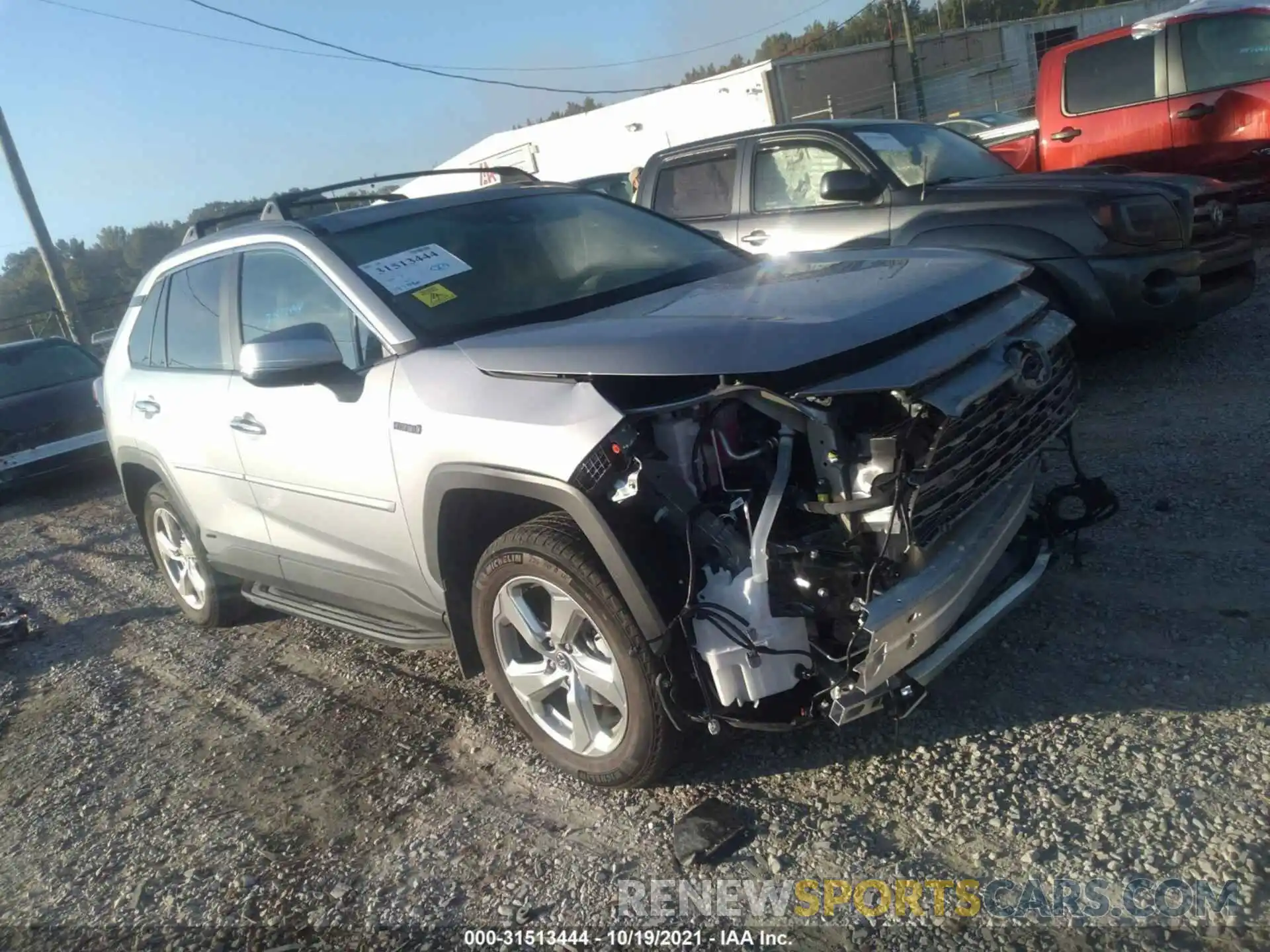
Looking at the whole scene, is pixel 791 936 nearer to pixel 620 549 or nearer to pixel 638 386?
pixel 620 549

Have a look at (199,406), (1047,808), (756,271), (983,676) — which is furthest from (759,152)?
(1047,808)

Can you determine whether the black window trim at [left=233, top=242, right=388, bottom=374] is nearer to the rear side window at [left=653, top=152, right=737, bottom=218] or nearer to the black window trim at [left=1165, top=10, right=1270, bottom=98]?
the rear side window at [left=653, top=152, right=737, bottom=218]

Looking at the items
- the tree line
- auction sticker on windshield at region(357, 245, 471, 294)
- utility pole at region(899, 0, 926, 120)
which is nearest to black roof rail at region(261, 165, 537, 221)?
auction sticker on windshield at region(357, 245, 471, 294)

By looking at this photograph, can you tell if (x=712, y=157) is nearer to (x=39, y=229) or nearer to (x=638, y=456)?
(x=638, y=456)

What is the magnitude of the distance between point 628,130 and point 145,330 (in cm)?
2851

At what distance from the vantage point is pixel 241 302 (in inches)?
171

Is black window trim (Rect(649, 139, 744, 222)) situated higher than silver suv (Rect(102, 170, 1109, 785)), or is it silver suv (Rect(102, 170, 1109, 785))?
black window trim (Rect(649, 139, 744, 222))

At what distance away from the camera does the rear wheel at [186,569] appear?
5.14m

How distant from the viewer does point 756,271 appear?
3859mm

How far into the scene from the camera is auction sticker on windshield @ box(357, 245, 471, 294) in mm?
3641

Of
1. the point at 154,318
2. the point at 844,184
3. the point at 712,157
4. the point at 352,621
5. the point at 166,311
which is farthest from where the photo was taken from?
the point at 712,157

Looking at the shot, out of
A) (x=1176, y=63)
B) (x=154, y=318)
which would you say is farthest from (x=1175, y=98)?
(x=154, y=318)

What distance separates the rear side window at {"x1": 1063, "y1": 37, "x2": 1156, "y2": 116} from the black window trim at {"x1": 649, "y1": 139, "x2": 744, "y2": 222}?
3.59 meters

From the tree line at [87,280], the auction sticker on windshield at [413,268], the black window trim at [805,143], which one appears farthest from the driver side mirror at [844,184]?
the tree line at [87,280]
